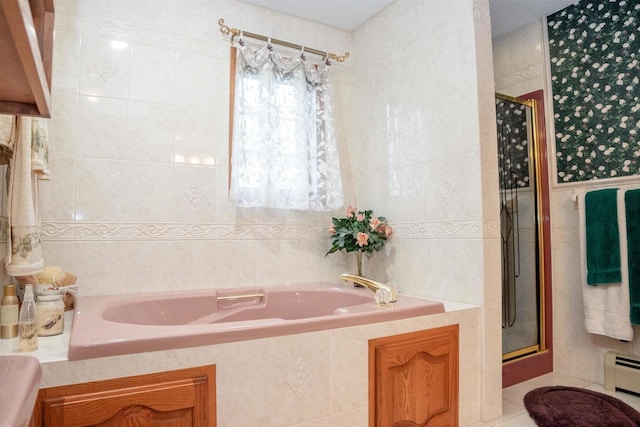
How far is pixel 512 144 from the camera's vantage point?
8.80ft

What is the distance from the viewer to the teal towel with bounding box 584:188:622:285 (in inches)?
89.7

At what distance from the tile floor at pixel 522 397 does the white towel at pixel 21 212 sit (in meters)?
2.10

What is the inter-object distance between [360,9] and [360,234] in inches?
60.8

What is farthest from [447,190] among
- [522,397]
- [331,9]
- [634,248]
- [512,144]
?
[331,9]

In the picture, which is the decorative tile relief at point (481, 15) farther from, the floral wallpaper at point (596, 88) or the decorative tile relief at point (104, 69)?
the decorative tile relief at point (104, 69)

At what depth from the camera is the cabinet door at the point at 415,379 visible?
5.38 feet

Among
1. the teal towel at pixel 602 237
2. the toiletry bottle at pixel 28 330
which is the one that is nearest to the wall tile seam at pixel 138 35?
the toiletry bottle at pixel 28 330

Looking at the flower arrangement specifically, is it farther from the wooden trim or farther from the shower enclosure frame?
the shower enclosure frame

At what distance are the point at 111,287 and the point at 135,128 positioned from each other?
0.89 m

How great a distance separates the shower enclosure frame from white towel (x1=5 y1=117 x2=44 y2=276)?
2.56 metres

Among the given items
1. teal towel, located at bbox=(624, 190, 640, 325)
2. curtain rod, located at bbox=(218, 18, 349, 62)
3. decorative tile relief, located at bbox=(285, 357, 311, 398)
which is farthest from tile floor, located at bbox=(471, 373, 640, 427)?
curtain rod, located at bbox=(218, 18, 349, 62)

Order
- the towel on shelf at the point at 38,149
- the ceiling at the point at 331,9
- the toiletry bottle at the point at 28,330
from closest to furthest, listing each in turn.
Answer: the toiletry bottle at the point at 28,330 < the towel on shelf at the point at 38,149 < the ceiling at the point at 331,9

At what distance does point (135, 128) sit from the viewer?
88.4 inches

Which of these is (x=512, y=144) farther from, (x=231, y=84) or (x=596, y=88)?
(x=231, y=84)
